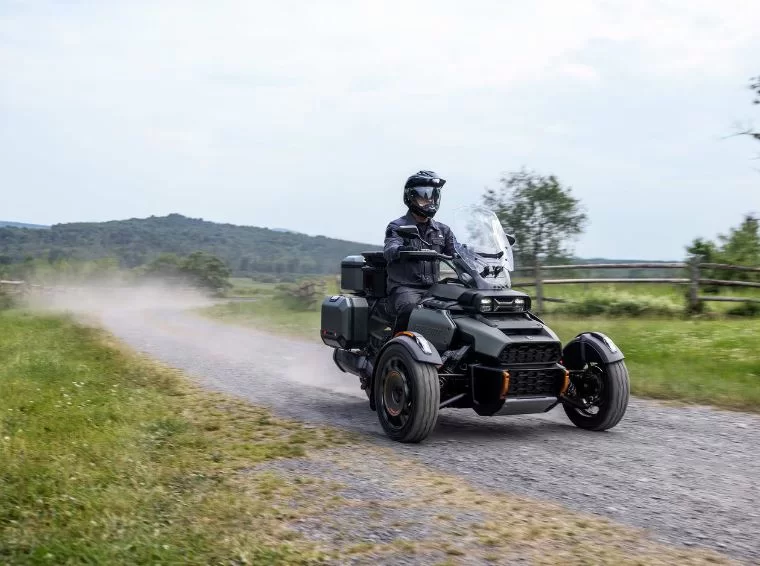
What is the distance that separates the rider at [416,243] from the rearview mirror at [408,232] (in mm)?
60

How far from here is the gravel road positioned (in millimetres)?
5293

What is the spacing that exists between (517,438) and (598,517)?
248 centimetres

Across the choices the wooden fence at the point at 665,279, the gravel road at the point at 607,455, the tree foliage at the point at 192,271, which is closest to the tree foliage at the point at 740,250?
the wooden fence at the point at 665,279

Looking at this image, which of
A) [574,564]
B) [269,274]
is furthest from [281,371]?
[269,274]

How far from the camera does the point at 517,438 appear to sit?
771 centimetres

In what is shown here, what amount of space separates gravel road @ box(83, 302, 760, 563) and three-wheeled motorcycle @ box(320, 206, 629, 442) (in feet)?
1.03

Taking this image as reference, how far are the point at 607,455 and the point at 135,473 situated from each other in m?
3.86

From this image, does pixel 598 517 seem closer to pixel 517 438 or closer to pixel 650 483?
pixel 650 483

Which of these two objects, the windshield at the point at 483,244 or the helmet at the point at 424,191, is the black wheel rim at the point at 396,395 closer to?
the windshield at the point at 483,244

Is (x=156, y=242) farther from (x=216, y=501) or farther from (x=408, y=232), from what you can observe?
(x=216, y=501)

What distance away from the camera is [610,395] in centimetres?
775

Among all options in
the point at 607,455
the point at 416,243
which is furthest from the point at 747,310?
the point at 607,455

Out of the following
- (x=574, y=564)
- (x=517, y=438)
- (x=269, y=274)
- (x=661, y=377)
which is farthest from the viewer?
(x=269, y=274)

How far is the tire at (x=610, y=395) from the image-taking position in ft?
25.4
